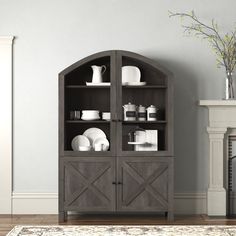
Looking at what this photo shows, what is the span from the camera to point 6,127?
602cm

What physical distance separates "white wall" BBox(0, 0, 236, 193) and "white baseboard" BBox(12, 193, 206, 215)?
0.22 feet

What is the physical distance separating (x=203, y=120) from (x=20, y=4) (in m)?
2.25

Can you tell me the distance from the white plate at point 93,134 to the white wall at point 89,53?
1.33 feet

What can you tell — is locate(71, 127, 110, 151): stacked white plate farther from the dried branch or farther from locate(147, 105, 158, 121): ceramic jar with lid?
the dried branch

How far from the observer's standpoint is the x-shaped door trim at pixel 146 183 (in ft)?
18.3

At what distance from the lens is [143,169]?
559 cm

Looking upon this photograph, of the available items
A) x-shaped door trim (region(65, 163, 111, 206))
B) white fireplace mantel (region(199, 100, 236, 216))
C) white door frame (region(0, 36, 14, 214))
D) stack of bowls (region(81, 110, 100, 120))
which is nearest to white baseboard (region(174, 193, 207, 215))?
white fireplace mantel (region(199, 100, 236, 216))

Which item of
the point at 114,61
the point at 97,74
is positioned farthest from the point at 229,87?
the point at 97,74

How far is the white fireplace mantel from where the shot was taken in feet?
19.3

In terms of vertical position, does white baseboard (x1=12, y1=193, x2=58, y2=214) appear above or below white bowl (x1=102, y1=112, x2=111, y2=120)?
below

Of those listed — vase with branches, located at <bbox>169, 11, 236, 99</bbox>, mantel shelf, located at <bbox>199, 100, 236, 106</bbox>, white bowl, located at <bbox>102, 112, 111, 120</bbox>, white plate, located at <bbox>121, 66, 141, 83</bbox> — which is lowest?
white bowl, located at <bbox>102, 112, 111, 120</bbox>

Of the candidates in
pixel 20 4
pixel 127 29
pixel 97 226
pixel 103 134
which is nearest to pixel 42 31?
pixel 20 4

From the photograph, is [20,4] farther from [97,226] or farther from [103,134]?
[97,226]

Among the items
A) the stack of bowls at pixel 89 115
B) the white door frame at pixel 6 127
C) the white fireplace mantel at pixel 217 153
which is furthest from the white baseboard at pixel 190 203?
the white door frame at pixel 6 127
